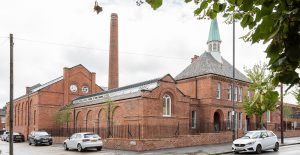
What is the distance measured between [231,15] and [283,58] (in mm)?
1583

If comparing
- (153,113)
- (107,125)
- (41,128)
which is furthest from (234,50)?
(41,128)

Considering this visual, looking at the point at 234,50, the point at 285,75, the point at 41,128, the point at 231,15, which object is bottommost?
the point at 41,128

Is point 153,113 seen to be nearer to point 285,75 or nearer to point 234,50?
point 234,50

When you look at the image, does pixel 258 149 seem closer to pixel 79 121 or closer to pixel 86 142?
pixel 86 142

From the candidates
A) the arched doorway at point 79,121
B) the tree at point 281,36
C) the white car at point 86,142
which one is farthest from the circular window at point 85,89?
the tree at point 281,36

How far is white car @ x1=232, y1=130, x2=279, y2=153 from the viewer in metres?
24.7

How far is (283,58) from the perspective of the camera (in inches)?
80.4

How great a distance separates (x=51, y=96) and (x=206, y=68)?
887 inches

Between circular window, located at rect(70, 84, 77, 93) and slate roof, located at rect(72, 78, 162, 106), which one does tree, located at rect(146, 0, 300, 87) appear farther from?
circular window, located at rect(70, 84, 77, 93)

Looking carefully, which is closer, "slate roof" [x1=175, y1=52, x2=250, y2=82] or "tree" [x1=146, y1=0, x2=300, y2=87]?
"tree" [x1=146, y1=0, x2=300, y2=87]

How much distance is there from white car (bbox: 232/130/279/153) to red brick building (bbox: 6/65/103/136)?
31.8 m

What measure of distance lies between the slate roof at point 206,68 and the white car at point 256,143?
49.7 ft

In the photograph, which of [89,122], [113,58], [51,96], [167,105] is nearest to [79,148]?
[167,105]

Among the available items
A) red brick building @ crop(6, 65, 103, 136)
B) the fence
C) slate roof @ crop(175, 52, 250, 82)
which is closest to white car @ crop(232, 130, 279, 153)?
the fence
